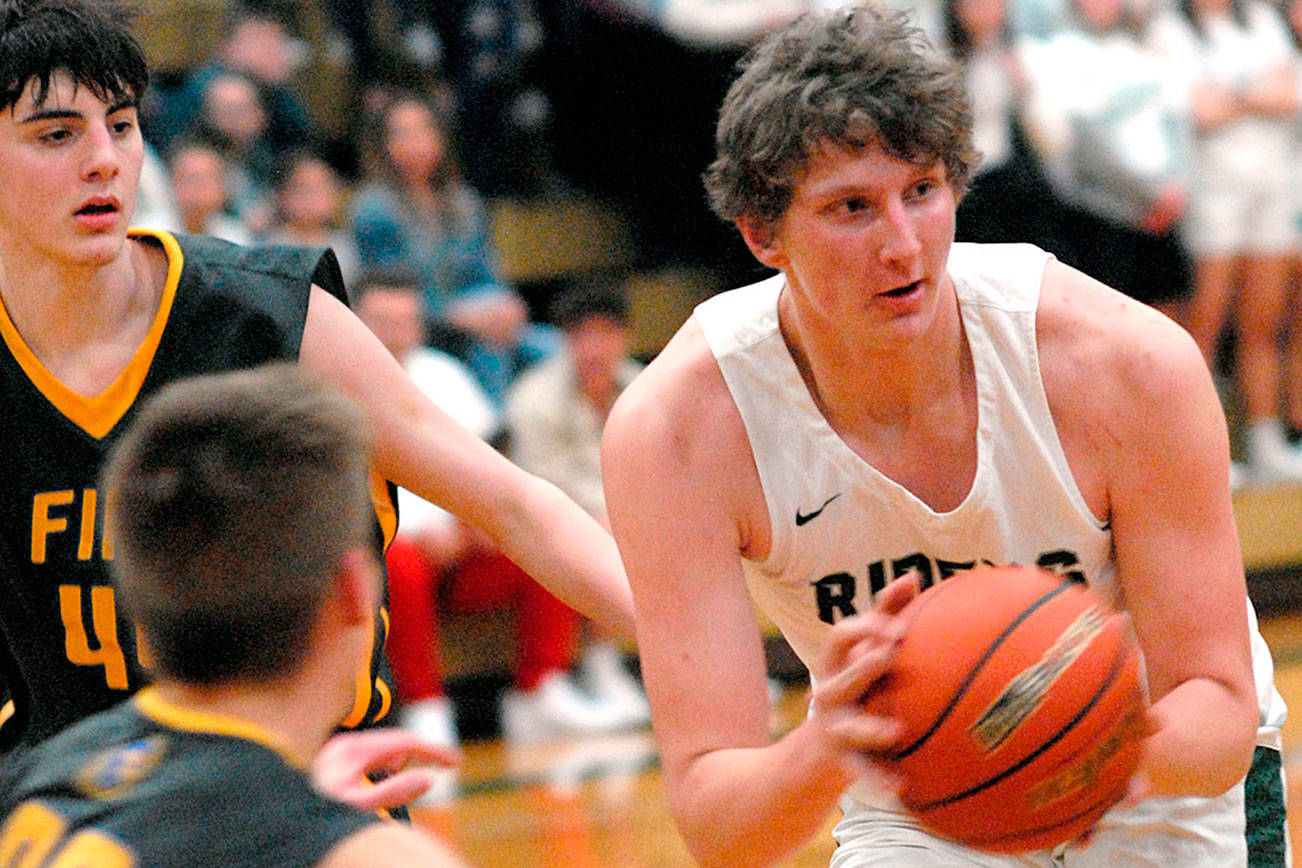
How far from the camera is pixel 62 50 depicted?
9.06 feet

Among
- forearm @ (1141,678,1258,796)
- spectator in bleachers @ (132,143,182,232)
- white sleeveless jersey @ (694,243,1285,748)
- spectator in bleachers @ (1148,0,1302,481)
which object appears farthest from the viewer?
spectator in bleachers @ (1148,0,1302,481)

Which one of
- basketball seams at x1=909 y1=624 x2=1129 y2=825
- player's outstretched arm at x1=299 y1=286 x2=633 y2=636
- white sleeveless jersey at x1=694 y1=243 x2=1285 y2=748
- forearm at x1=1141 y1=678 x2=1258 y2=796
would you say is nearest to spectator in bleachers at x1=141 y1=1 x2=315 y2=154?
player's outstretched arm at x1=299 y1=286 x2=633 y2=636

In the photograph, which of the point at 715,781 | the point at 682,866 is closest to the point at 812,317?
the point at 715,781

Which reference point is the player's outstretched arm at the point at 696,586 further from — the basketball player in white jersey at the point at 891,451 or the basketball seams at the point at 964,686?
the basketball seams at the point at 964,686

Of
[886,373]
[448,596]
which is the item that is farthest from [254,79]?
[886,373]

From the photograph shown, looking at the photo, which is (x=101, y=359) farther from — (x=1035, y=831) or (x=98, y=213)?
(x=1035, y=831)

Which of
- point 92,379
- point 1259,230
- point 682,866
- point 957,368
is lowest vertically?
point 682,866

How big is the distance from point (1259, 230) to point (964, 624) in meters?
6.45

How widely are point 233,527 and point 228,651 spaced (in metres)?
0.13

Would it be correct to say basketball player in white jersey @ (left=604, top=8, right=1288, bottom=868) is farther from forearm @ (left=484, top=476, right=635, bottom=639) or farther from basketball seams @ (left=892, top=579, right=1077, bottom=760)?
basketball seams @ (left=892, top=579, right=1077, bottom=760)

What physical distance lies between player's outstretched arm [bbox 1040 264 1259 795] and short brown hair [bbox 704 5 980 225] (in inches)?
13.5

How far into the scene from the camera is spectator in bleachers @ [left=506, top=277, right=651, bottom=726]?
6.83m

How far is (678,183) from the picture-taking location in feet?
27.7

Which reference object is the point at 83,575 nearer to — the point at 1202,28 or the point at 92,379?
the point at 92,379
